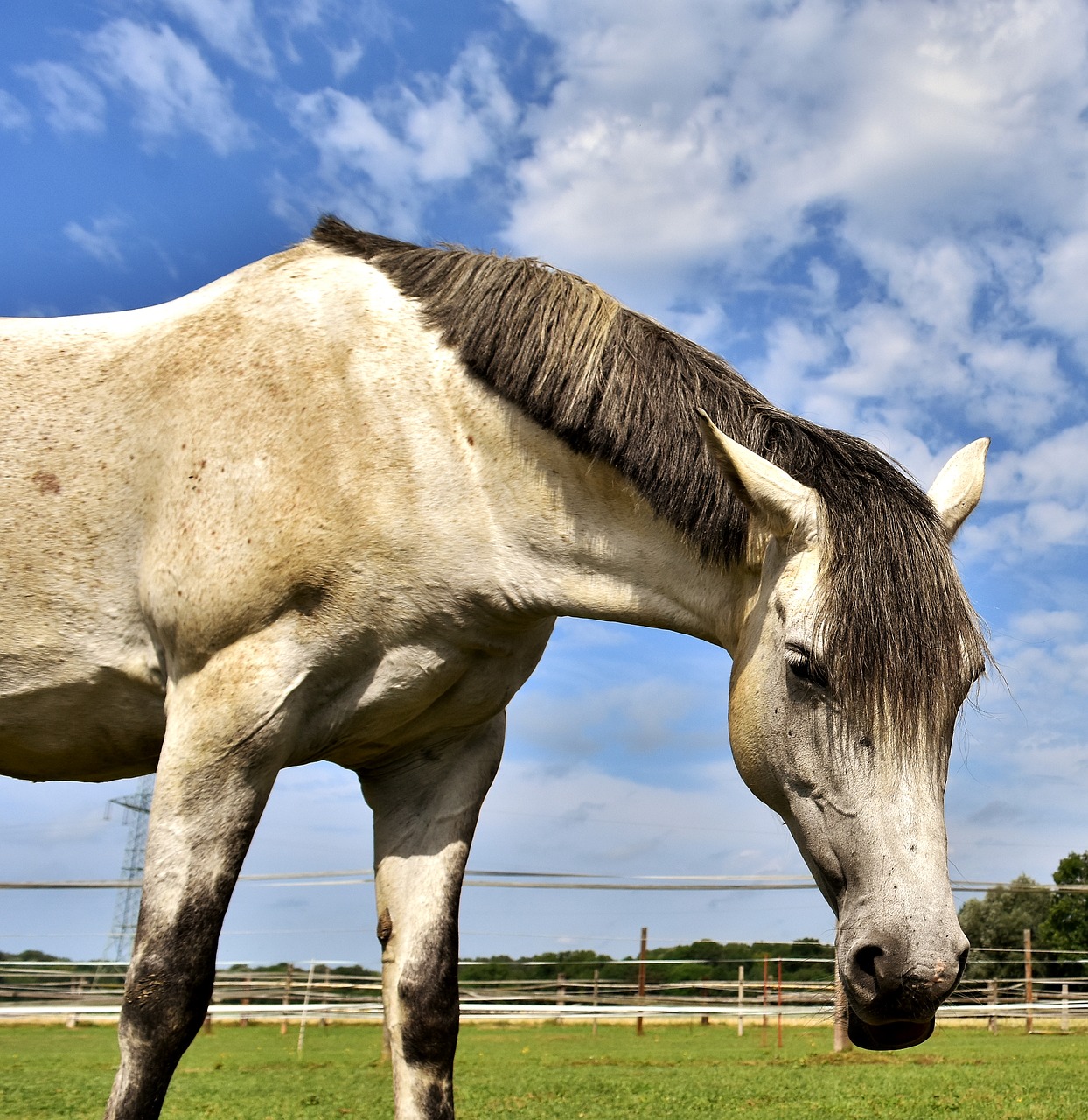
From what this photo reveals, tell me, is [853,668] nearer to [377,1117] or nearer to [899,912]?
[899,912]

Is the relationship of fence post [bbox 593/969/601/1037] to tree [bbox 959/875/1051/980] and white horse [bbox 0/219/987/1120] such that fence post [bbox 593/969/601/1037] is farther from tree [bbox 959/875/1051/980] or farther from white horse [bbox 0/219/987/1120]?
tree [bbox 959/875/1051/980]

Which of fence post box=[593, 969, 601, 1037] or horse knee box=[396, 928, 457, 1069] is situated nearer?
horse knee box=[396, 928, 457, 1069]

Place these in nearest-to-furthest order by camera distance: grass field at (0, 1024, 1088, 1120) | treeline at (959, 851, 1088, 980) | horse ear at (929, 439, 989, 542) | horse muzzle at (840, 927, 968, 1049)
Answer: horse muzzle at (840, 927, 968, 1049), horse ear at (929, 439, 989, 542), grass field at (0, 1024, 1088, 1120), treeline at (959, 851, 1088, 980)

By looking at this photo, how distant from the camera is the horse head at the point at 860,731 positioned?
2225mm

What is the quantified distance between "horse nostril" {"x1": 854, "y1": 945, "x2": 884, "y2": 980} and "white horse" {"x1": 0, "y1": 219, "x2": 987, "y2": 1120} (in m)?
0.02

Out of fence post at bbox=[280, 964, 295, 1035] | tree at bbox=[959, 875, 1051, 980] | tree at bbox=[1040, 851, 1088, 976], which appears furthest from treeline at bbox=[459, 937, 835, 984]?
tree at bbox=[1040, 851, 1088, 976]

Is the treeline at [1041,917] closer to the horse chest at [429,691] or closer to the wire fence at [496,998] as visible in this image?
the wire fence at [496,998]

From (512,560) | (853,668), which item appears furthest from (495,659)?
(853,668)

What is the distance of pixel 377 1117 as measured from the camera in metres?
5.67

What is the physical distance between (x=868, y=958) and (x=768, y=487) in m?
1.07

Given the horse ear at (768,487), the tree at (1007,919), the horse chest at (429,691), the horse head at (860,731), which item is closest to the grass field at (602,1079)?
the horse chest at (429,691)

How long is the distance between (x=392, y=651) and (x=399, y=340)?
91 centimetres

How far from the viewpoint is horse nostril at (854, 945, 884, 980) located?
7.34 ft

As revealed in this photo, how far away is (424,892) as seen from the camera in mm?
3062
